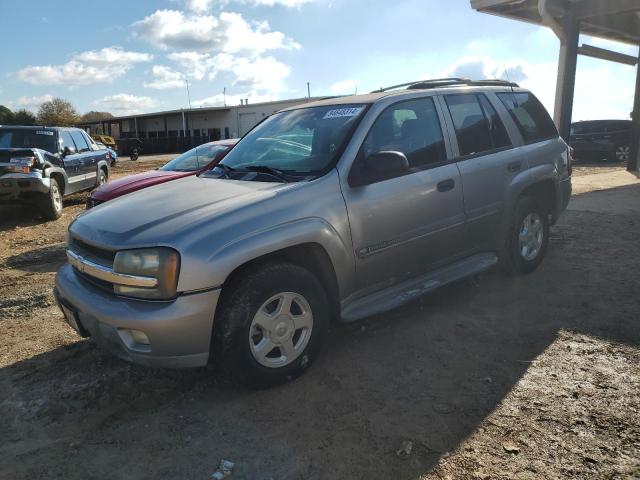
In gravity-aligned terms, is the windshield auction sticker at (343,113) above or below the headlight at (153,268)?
above

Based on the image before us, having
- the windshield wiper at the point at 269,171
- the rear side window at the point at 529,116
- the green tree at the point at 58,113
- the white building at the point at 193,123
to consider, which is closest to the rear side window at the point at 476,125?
the rear side window at the point at 529,116

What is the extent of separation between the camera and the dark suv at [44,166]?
904cm

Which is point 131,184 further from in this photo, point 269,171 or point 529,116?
point 529,116

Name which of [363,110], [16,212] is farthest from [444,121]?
[16,212]

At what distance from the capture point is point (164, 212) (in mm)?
3211

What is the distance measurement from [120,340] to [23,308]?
2.62m

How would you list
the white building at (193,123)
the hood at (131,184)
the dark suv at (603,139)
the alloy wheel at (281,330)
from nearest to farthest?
the alloy wheel at (281,330) < the hood at (131,184) < the dark suv at (603,139) < the white building at (193,123)

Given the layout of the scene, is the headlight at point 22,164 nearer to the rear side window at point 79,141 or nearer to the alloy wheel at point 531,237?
the rear side window at point 79,141

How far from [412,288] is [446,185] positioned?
0.88 meters

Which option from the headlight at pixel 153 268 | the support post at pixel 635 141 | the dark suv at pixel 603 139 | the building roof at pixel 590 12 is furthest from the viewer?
the dark suv at pixel 603 139

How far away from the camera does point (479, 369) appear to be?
3408 mm

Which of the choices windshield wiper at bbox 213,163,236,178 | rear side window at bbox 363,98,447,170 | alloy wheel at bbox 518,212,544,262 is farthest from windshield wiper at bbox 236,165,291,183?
alloy wheel at bbox 518,212,544,262

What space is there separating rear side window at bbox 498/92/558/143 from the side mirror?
2031 millimetres

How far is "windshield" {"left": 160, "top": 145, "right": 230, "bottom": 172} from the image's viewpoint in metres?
7.92
